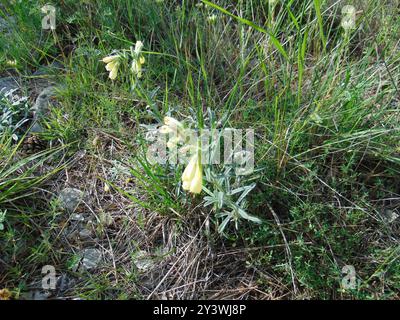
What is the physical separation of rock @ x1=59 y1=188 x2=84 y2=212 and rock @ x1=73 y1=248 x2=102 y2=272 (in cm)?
23

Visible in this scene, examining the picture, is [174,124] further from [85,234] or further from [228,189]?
[85,234]

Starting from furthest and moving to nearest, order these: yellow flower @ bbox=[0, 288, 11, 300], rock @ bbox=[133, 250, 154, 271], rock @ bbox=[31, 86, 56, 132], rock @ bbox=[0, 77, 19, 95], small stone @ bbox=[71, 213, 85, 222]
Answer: rock @ bbox=[0, 77, 19, 95], rock @ bbox=[31, 86, 56, 132], small stone @ bbox=[71, 213, 85, 222], rock @ bbox=[133, 250, 154, 271], yellow flower @ bbox=[0, 288, 11, 300]

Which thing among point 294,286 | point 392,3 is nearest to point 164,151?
point 294,286

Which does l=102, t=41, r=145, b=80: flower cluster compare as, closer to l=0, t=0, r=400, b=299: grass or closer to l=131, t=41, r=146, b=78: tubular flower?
l=131, t=41, r=146, b=78: tubular flower

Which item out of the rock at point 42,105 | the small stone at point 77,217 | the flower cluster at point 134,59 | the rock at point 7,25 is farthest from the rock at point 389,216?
the rock at point 7,25

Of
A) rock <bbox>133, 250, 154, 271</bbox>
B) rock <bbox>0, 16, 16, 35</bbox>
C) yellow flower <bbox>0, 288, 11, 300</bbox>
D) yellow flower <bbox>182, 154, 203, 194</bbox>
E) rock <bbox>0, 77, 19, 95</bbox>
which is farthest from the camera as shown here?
rock <bbox>0, 16, 16, 35</bbox>

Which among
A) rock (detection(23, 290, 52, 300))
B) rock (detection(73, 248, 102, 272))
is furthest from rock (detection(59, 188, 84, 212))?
rock (detection(23, 290, 52, 300))

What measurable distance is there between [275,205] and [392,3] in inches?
60.0

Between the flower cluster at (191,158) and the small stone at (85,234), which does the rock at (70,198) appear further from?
the flower cluster at (191,158)

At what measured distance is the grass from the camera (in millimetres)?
1616

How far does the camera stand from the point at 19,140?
2029mm

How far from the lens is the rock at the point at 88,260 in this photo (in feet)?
5.50
